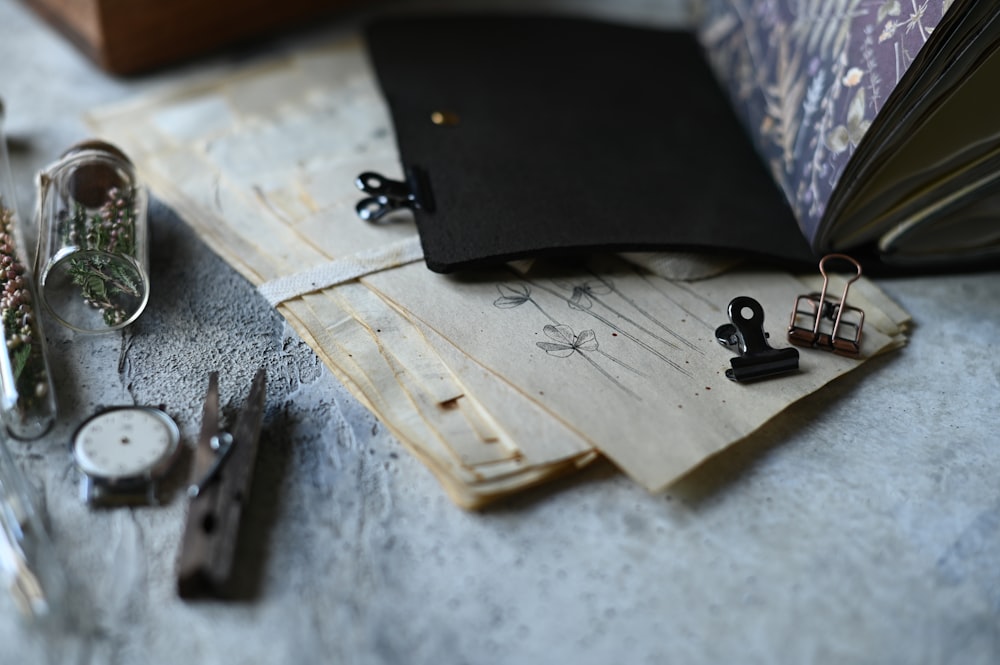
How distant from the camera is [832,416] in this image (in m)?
1.09

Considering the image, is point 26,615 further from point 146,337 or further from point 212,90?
point 212,90

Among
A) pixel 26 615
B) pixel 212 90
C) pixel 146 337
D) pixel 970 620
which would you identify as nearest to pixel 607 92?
pixel 212 90

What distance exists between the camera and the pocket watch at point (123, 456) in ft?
3.01

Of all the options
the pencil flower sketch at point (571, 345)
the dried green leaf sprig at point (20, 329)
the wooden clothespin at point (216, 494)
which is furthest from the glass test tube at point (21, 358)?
the pencil flower sketch at point (571, 345)

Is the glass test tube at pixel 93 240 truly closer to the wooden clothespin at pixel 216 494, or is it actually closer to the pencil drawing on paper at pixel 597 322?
the wooden clothespin at pixel 216 494

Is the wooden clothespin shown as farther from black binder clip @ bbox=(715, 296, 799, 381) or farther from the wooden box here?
the wooden box

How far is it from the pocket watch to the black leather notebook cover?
377 millimetres

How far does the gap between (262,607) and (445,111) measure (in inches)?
31.5

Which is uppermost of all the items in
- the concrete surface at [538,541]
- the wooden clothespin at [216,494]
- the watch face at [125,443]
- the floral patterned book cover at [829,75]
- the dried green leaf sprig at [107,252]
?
the floral patterned book cover at [829,75]

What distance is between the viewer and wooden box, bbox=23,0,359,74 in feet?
4.98

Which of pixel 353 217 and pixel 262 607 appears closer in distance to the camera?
pixel 262 607

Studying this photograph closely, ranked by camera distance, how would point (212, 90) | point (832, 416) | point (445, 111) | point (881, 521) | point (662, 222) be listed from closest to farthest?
point (881, 521) → point (832, 416) → point (662, 222) → point (445, 111) → point (212, 90)

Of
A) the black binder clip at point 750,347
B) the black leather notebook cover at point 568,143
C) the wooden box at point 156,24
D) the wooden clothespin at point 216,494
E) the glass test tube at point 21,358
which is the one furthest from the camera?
the wooden box at point 156,24

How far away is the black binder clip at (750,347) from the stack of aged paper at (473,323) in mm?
15
